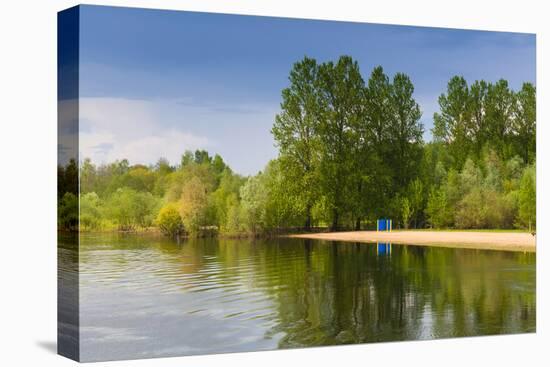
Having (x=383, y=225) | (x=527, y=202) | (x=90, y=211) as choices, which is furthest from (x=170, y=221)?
(x=527, y=202)

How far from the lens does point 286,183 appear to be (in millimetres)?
15977

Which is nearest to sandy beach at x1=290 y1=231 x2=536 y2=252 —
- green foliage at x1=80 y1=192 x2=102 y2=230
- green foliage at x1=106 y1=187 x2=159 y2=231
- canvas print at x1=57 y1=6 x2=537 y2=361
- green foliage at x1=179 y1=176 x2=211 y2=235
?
canvas print at x1=57 y1=6 x2=537 y2=361

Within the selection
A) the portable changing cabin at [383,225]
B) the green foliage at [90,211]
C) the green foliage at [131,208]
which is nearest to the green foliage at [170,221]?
the green foliage at [131,208]

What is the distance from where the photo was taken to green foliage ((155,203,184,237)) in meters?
14.7

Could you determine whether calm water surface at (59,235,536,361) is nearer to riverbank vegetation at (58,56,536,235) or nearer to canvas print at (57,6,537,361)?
canvas print at (57,6,537,361)

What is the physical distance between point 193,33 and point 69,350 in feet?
16.5

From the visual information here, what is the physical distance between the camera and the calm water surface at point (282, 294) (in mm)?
13469

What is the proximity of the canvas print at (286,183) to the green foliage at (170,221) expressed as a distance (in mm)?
40

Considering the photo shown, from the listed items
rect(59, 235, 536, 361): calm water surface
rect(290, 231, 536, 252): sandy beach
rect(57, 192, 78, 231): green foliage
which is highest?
rect(57, 192, 78, 231): green foliage

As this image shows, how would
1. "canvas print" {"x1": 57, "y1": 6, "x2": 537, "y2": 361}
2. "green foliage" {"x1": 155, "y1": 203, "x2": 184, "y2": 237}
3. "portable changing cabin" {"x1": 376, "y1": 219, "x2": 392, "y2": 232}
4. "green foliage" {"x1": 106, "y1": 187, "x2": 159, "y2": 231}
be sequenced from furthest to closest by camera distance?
"portable changing cabin" {"x1": 376, "y1": 219, "x2": 392, "y2": 232} < "green foliage" {"x1": 155, "y1": 203, "x2": 184, "y2": 237} < "green foliage" {"x1": 106, "y1": 187, "x2": 159, "y2": 231} < "canvas print" {"x1": 57, "y1": 6, "x2": 537, "y2": 361}

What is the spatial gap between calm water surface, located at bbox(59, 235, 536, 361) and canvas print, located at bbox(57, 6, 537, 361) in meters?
0.03

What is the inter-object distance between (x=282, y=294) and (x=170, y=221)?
2076mm

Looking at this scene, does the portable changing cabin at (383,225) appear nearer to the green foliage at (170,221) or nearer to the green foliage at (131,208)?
the green foliage at (170,221)

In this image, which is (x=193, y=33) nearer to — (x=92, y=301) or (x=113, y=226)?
(x=113, y=226)
